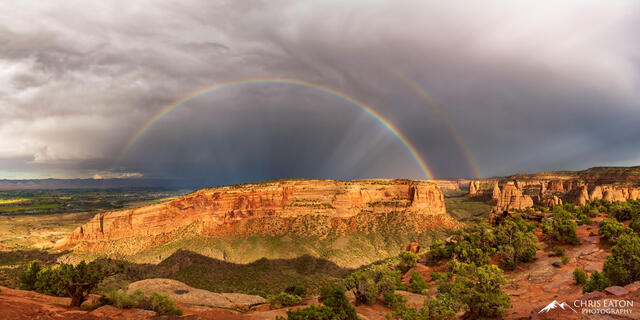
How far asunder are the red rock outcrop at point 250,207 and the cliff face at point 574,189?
210ft

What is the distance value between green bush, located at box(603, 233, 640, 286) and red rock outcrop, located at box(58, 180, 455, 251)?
281 feet

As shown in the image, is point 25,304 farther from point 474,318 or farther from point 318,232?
point 318,232

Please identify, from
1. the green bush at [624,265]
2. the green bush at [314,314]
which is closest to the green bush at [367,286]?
the green bush at [314,314]

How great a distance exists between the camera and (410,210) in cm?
11525

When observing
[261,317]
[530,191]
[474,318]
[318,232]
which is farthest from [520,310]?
[530,191]

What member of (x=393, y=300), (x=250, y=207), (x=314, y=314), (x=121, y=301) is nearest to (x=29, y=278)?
(x=121, y=301)

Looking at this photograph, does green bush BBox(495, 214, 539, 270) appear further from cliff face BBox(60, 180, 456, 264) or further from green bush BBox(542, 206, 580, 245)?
cliff face BBox(60, 180, 456, 264)

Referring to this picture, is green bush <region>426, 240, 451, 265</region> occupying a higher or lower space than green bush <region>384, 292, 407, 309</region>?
lower

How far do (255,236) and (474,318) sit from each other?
8041 centimetres

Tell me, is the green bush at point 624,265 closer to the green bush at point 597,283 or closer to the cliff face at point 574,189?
the green bush at point 597,283

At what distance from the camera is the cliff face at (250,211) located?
99938 mm

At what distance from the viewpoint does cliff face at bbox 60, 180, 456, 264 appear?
99938mm

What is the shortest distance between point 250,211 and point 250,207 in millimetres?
1574

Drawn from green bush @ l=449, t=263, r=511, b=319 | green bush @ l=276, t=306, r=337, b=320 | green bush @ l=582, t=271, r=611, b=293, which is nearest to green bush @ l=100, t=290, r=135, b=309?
green bush @ l=276, t=306, r=337, b=320
